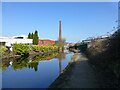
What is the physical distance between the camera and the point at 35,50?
116 ft

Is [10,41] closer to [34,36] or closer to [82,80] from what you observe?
[34,36]

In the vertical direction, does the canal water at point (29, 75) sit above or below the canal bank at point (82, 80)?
below

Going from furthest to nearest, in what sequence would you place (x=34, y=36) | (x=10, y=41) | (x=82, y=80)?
(x=34, y=36)
(x=10, y=41)
(x=82, y=80)

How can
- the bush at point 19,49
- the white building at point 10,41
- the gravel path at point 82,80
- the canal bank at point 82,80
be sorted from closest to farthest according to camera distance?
the canal bank at point 82,80 < the gravel path at point 82,80 < the bush at point 19,49 < the white building at point 10,41

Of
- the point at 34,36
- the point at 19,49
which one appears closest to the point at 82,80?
the point at 19,49

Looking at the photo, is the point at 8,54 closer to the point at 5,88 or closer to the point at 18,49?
the point at 18,49

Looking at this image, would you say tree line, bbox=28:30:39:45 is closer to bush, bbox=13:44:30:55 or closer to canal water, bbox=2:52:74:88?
bush, bbox=13:44:30:55

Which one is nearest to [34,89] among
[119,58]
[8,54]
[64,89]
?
[64,89]

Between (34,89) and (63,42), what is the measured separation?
63.2m

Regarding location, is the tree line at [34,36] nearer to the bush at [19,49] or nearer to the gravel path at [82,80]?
the bush at [19,49]

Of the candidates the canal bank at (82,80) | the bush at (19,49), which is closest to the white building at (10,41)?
the bush at (19,49)

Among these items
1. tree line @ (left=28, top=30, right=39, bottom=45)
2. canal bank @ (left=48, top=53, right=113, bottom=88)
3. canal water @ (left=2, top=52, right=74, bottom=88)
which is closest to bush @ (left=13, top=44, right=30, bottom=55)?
canal water @ (left=2, top=52, right=74, bottom=88)

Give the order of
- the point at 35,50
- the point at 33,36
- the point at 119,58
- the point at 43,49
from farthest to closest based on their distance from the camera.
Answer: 1. the point at 33,36
2. the point at 43,49
3. the point at 35,50
4. the point at 119,58

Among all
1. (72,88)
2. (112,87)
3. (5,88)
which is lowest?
(5,88)
